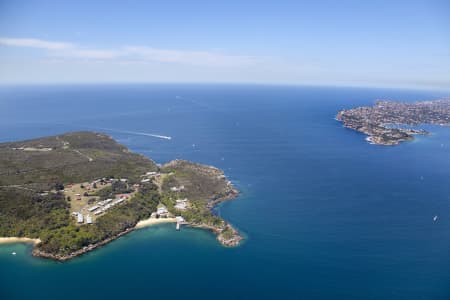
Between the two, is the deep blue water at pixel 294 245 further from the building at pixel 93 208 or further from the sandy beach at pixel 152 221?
Result: the building at pixel 93 208

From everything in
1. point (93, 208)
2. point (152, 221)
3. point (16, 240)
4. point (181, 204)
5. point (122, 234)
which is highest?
point (181, 204)

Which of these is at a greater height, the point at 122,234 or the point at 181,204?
the point at 181,204

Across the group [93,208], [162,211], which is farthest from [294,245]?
[93,208]

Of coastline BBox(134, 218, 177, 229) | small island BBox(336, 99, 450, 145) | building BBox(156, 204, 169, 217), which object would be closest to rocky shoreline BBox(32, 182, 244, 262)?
coastline BBox(134, 218, 177, 229)

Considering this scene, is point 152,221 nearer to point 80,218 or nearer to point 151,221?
point 151,221

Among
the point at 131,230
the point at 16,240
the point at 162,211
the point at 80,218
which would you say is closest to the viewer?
the point at 16,240

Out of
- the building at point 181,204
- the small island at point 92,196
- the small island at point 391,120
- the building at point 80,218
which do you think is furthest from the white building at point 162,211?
the small island at point 391,120
